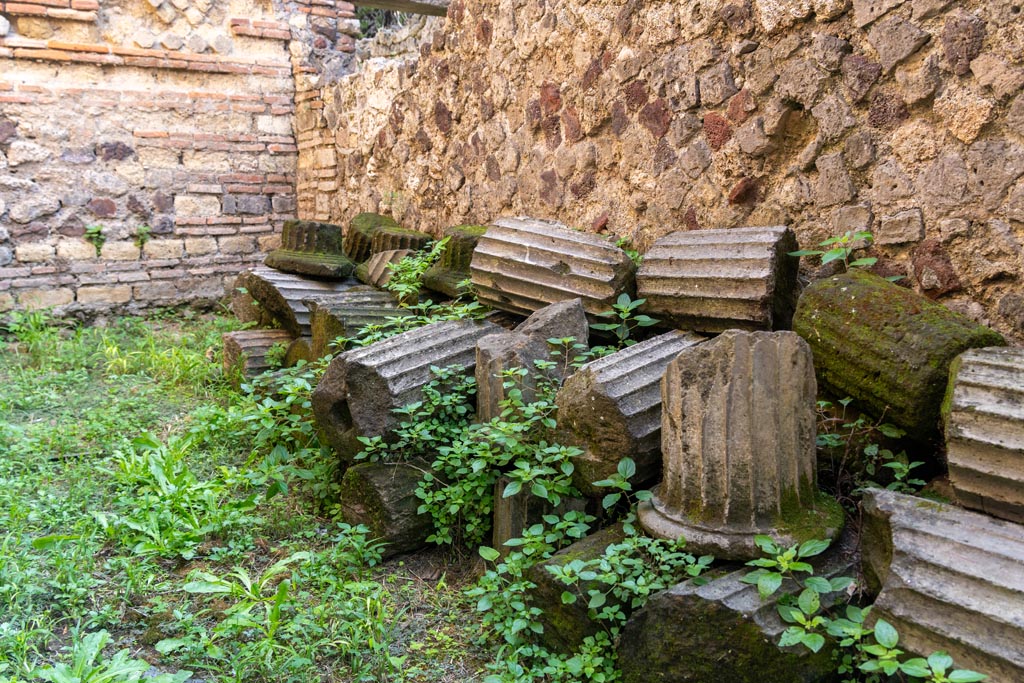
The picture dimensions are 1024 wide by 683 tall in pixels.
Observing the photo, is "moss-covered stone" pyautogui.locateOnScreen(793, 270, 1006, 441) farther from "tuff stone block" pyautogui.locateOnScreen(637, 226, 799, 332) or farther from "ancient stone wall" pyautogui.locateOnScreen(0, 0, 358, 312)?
"ancient stone wall" pyautogui.locateOnScreen(0, 0, 358, 312)

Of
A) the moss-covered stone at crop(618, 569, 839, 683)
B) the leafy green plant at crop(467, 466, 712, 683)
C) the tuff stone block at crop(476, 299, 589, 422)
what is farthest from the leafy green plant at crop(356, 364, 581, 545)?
the moss-covered stone at crop(618, 569, 839, 683)

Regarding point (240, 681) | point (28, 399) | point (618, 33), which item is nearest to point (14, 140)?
point (28, 399)

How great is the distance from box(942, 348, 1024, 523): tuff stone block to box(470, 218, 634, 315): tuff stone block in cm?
134

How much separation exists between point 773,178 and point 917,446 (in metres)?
1.18

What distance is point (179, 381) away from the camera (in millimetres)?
5164

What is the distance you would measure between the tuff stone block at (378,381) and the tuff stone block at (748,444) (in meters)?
1.28

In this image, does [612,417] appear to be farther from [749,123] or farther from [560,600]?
[749,123]

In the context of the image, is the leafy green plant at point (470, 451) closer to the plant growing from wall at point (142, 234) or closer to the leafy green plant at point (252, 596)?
the leafy green plant at point (252, 596)

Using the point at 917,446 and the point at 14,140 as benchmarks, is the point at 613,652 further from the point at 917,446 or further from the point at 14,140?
the point at 14,140

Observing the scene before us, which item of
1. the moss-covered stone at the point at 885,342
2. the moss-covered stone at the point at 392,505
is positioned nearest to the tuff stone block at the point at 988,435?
the moss-covered stone at the point at 885,342

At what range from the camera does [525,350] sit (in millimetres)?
3016

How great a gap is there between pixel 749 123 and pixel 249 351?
9.97 feet

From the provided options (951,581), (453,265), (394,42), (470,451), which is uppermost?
(394,42)

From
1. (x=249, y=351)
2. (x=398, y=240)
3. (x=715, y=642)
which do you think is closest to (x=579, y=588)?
(x=715, y=642)
